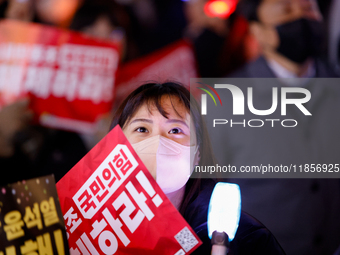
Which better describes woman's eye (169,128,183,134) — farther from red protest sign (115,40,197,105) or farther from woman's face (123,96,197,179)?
red protest sign (115,40,197,105)

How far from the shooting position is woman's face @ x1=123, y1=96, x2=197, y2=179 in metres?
1.03

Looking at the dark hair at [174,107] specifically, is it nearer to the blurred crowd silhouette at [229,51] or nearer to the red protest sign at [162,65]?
the blurred crowd silhouette at [229,51]

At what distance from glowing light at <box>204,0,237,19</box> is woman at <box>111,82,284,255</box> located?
160 centimetres

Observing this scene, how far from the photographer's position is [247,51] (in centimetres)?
237

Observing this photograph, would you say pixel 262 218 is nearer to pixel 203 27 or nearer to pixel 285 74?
pixel 285 74

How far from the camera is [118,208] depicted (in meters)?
0.99

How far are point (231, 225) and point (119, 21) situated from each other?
1.99 metres

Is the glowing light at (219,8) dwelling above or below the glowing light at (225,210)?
above

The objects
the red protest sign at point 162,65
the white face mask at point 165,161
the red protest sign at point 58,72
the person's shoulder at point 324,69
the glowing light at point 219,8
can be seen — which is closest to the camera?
the white face mask at point 165,161

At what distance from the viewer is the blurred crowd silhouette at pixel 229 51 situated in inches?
62.9

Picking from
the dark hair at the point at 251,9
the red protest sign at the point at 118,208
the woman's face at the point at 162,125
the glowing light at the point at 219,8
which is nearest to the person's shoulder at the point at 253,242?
the red protest sign at the point at 118,208

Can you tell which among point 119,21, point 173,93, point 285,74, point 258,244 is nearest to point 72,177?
point 173,93

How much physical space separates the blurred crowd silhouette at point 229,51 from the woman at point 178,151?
0.42 m

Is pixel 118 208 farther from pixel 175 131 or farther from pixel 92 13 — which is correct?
pixel 92 13
